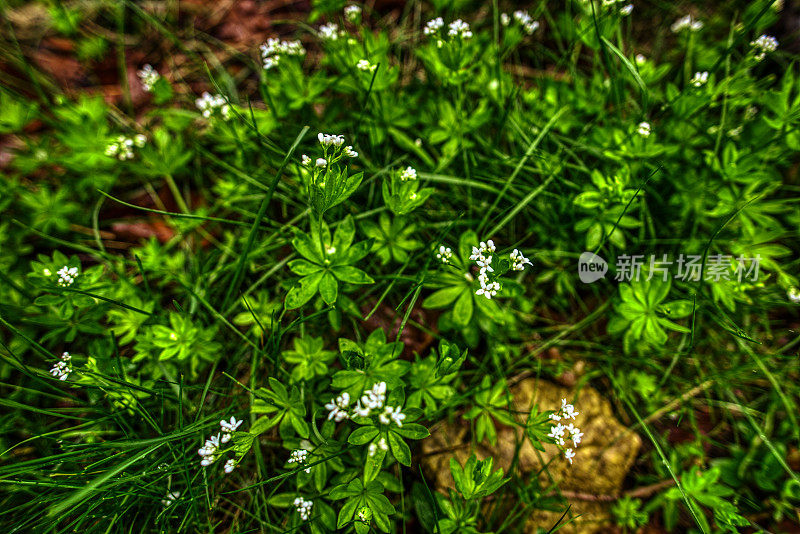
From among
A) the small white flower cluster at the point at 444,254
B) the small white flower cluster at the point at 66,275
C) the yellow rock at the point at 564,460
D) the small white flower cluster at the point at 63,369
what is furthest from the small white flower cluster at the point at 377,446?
the small white flower cluster at the point at 66,275

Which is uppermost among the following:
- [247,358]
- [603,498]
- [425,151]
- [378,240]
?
[425,151]

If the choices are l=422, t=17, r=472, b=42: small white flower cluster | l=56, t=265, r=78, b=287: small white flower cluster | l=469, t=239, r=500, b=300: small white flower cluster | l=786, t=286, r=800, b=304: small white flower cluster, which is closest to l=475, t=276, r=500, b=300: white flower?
l=469, t=239, r=500, b=300: small white flower cluster

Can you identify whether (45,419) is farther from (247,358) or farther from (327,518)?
(327,518)

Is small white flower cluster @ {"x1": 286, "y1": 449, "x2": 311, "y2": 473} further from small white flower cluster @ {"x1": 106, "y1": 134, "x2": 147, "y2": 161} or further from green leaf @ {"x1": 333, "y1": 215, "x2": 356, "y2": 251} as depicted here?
small white flower cluster @ {"x1": 106, "y1": 134, "x2": 147, "y2": 161}

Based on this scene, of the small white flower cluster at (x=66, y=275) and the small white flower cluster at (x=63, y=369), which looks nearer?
the small white flower cluster at (x=63, y=369)

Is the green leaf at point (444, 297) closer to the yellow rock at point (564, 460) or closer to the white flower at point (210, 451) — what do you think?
the yellow rock at point (564, 460)

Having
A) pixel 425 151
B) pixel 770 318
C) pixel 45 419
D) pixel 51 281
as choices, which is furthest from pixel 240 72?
pixel 770 318
